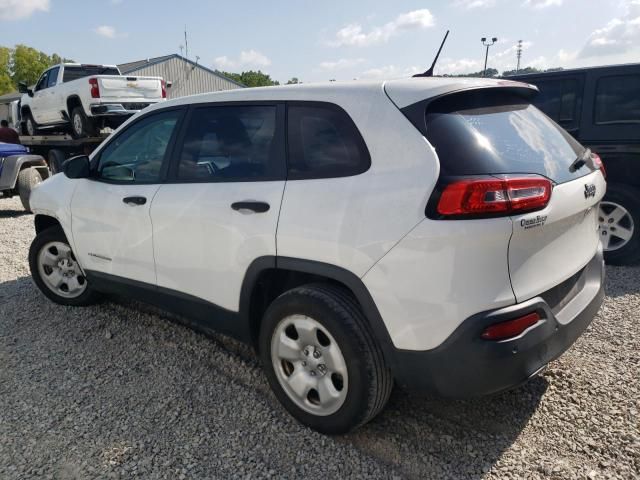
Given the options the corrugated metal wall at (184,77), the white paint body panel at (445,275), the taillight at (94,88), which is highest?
the corrugated metal wall at (184,77)

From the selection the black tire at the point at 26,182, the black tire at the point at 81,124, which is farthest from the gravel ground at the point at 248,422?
the black tire at the point at 81,124

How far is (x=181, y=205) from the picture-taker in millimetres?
2947

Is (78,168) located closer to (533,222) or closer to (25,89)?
(533,222)

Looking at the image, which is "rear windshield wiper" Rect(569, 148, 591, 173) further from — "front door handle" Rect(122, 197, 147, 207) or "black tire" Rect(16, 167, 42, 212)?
"black tire" Rect(16, 167, 42, 212)

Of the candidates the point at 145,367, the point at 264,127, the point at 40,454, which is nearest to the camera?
the point at 40,454

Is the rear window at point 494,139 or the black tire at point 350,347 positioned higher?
the rear window at point 494,139

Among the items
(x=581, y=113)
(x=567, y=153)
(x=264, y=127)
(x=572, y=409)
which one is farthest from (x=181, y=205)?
(x=581, y=113)

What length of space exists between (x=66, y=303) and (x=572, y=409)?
13.0ft

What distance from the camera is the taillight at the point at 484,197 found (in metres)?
1.92

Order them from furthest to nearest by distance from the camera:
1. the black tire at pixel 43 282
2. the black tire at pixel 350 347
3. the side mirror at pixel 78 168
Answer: the black tire at pixel 43 282 < the side mirror at pixel 78 168 < the black tire at pixel 350 347

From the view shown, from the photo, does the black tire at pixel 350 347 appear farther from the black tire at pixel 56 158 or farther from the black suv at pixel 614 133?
the black tire at pixel 56 158

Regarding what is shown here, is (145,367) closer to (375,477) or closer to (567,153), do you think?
(375,477)

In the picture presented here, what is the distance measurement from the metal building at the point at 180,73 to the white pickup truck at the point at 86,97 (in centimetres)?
2122

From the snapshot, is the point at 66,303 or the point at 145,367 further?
the point at 66,303
